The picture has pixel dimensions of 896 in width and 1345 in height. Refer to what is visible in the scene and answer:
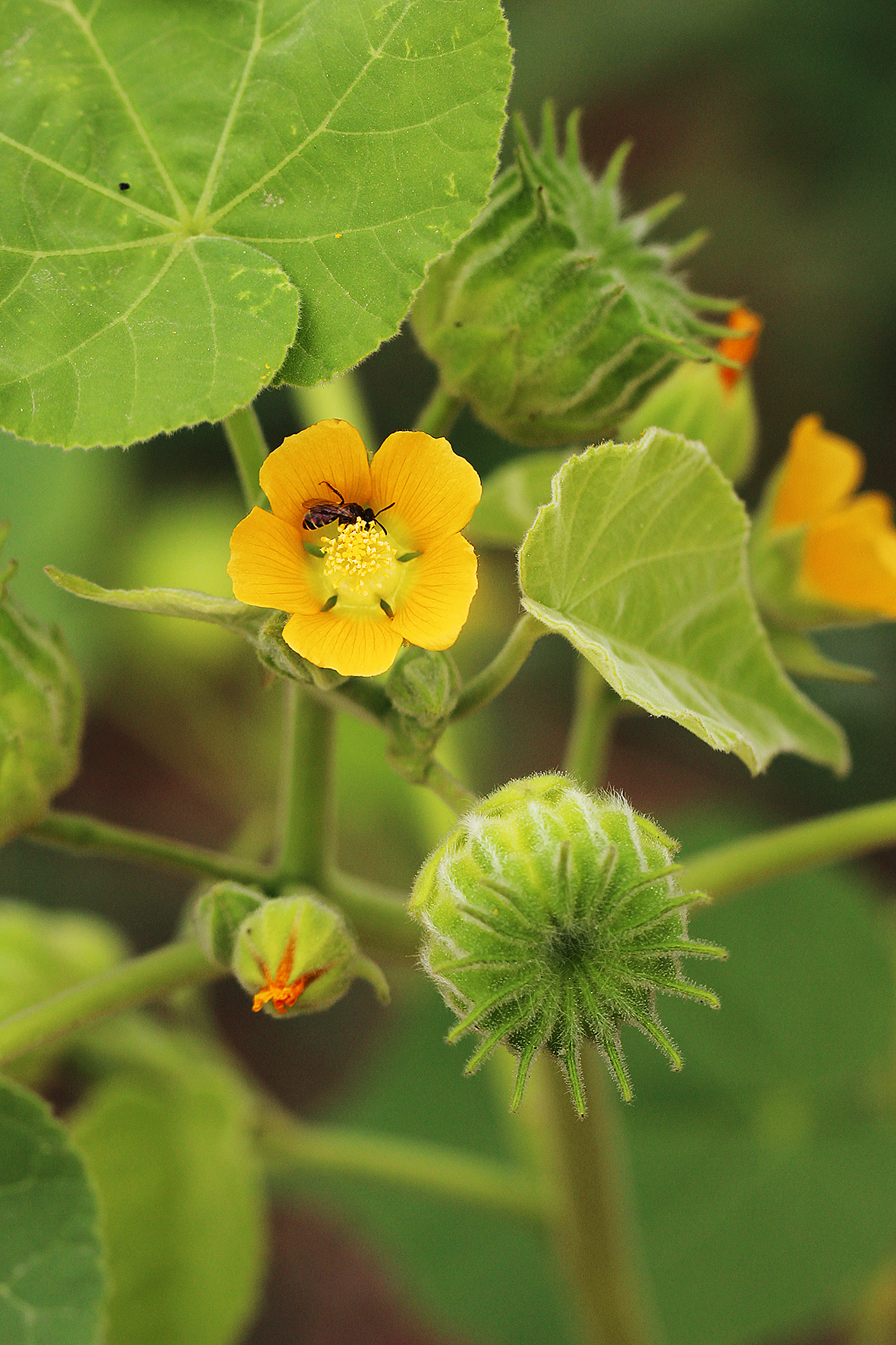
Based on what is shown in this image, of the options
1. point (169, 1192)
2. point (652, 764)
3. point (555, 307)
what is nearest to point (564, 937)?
point (555, 307)

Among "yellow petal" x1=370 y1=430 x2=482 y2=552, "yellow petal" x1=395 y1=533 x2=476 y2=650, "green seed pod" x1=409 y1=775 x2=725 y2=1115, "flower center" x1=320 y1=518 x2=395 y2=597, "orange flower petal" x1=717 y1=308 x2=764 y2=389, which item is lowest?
"green seed pod" x1=409 y1=775 x2=725 y2=1115

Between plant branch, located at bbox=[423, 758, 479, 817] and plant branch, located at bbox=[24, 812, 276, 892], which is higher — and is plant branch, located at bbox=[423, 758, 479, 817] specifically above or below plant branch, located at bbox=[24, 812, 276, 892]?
above

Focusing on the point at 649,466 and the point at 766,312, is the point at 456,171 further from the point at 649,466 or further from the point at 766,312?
the point at 766,312

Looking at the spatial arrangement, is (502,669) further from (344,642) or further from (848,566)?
(848,566)

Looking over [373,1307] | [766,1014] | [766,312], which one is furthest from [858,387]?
[373,1307]

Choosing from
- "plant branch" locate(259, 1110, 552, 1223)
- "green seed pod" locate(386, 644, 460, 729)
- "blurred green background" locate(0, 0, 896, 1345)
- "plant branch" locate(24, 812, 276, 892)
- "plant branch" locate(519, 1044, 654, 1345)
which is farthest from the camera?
"blurred green background" locate(0, 0, 896, 1345)

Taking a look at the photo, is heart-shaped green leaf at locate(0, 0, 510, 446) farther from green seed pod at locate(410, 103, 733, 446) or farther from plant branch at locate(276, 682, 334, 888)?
plant branch at locate(276, 682, 334, 888)

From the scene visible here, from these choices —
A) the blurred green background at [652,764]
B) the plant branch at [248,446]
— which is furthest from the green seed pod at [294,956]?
the blurred green background at [652,764]

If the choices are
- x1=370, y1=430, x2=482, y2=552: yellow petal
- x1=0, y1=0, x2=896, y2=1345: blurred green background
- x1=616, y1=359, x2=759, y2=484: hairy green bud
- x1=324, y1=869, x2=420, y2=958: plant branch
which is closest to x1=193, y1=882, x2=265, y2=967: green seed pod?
x1=324, y1=869, x2=420, y2=958: plant branch
